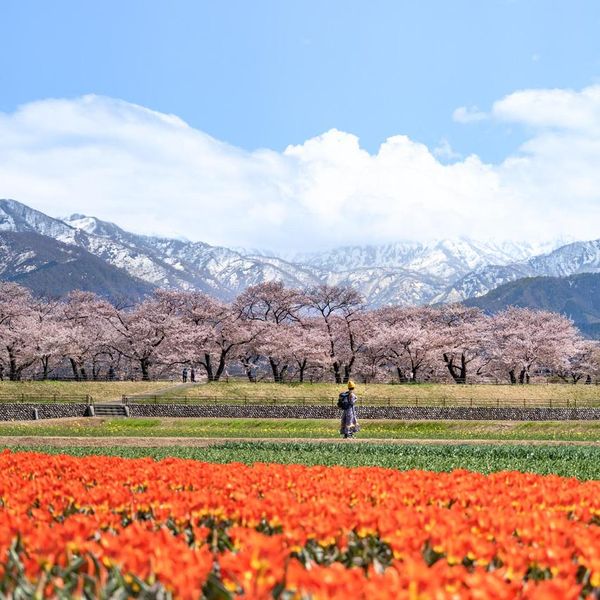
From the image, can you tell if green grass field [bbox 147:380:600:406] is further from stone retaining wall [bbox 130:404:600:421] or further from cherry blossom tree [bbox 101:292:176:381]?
cherry blossom tree [bbox 101:292:176:381]

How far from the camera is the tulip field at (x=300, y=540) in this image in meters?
4.02

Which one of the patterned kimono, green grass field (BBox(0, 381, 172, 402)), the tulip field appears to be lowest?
green grass field (BBox(0, 381, 172, 402))

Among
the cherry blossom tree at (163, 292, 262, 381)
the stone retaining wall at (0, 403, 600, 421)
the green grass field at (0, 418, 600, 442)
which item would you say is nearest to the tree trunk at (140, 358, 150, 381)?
the cherry blossom tree at (163, 292, 262, 381)

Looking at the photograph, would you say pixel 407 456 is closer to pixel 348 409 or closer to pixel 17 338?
pixel 348 409

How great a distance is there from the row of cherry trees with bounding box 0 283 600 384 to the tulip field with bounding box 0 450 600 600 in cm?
6492

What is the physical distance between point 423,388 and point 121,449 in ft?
141

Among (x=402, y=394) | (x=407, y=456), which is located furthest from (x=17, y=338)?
(x=407, y=456)

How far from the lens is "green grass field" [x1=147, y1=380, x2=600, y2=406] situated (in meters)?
55.2

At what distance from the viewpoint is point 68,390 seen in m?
58.5

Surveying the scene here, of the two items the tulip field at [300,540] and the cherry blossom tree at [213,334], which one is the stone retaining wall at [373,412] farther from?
the tulip field at [300,540]

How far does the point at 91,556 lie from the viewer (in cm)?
471

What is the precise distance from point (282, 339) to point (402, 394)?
741 inches

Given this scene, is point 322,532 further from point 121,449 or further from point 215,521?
point 121,449

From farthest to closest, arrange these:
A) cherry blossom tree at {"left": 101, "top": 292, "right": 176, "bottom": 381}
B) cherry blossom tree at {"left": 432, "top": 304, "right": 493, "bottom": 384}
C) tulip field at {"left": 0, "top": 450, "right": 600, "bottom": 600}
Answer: cherry blossom tree at {"left": 432, "top": 304, "right": 493, "bottom": 384} → cherry blossom tree at {"left": 101, "top": 292, "right": 176, "bottom": 381} → tulip field at {"left": 0, "top": 450, "right": 600, "bottom": 600}
